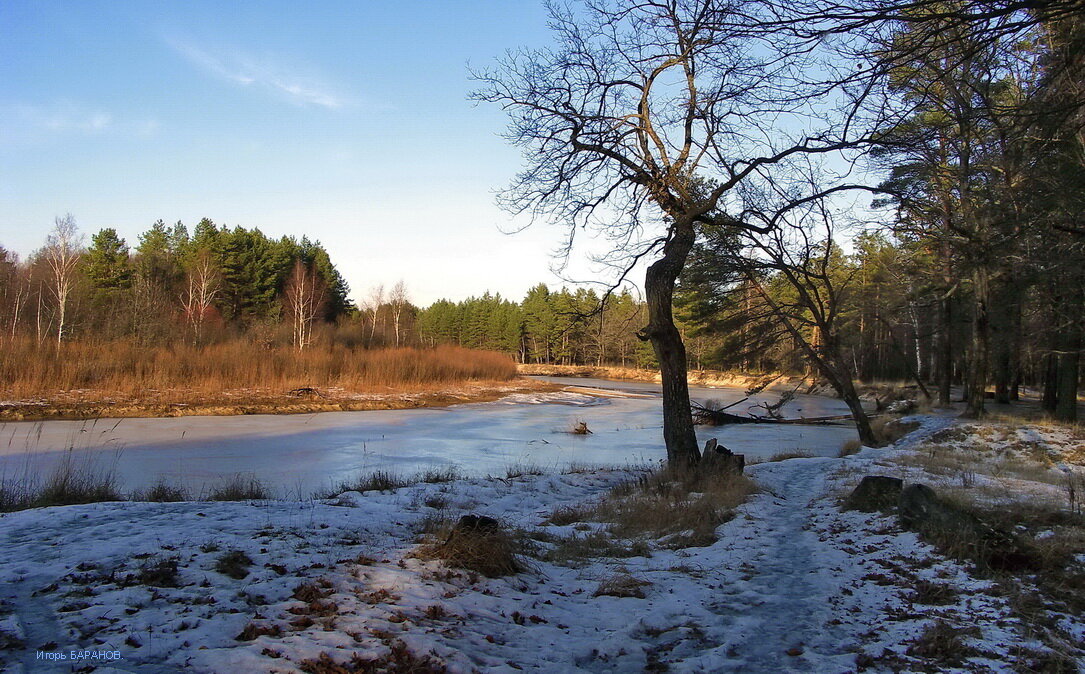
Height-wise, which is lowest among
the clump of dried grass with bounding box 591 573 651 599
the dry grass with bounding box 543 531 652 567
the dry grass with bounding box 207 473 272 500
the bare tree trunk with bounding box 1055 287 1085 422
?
the dry grass with bounding box 207 473 272 500

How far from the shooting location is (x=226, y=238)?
51.4 meters

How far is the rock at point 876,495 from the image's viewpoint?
656cm

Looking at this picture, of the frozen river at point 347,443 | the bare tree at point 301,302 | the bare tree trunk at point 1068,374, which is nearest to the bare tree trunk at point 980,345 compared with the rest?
the bare tree trunk at point 1068,374

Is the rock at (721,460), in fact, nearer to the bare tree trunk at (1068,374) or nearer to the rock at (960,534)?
the rock at (960,534)

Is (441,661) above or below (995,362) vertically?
below

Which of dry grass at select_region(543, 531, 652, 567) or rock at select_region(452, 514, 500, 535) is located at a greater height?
rock at select_region(452, 514, 500, 535)

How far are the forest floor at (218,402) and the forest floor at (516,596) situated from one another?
18.5 meters

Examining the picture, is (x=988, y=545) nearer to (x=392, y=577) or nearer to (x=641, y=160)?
(x=392, y=577)

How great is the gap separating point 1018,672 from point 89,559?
5.17 m

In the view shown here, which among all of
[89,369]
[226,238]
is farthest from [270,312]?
[89,369]

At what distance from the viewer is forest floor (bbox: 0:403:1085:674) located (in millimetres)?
2953

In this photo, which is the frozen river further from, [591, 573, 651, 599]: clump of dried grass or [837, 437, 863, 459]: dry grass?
[591, 573, 651, 599]: clump of dried grass

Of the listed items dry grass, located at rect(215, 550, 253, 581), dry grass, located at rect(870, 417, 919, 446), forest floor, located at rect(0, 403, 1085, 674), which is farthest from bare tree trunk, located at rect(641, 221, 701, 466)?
dry grass, located at rect(870, 417, 919, 446)

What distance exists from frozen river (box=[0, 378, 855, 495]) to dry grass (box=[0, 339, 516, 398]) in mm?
5381
